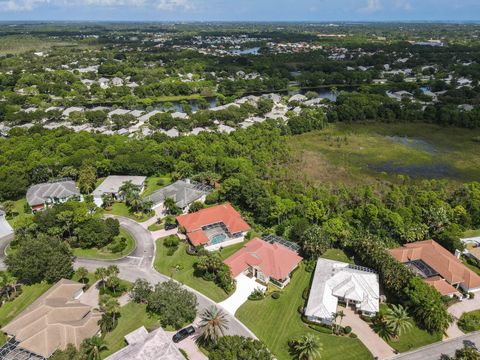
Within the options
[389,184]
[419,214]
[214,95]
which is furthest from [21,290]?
[214,95]

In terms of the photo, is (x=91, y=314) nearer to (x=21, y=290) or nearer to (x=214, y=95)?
(x=21, y=290)

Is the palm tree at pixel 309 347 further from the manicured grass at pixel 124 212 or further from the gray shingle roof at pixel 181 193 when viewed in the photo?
the manicured grass at pixel 124 212

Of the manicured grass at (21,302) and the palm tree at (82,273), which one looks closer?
the manicured grass at (21,302)

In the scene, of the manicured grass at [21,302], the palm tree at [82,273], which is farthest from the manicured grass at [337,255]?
the manicured grass at [21,302]

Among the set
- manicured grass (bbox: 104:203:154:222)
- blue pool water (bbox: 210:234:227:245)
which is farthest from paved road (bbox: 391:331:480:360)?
manicured grass (bbox: 104:203:154:222)

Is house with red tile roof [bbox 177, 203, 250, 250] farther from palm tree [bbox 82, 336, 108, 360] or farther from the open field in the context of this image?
the open field

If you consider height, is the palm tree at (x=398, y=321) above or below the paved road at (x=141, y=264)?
above
